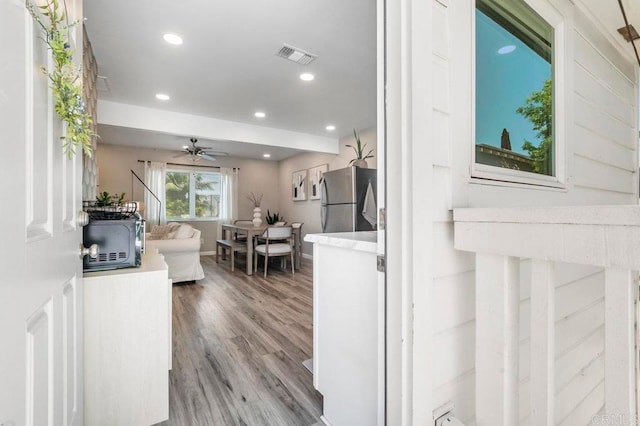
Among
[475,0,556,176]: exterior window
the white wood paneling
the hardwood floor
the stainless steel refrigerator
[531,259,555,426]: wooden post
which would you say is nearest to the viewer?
[531,259,555,426]: wooden post

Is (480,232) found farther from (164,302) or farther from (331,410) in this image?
(164,302)

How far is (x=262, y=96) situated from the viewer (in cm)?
366

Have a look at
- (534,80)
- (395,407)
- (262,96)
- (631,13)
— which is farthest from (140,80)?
(631,13)

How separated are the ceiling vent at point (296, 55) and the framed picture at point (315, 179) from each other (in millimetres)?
3287

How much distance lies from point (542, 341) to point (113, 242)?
174cm

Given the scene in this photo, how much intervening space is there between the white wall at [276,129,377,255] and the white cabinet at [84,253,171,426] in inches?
157

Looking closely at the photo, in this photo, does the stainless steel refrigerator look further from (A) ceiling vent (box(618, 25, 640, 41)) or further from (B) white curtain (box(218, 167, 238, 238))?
(B) white curtain (box(218, 167, 238, 238))

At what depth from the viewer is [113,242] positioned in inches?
56.1

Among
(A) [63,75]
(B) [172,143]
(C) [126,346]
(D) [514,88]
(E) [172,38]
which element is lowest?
(C) [126,346]

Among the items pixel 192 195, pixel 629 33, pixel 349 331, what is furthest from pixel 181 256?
pixel 629 33

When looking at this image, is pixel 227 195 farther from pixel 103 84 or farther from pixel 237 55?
pixel 237 55

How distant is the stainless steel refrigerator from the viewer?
3.96 m

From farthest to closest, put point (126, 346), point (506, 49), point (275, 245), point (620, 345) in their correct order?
1. point (275, 245)
2. point (126, 346)
3. point (506, 49)
4. point (620, 345)

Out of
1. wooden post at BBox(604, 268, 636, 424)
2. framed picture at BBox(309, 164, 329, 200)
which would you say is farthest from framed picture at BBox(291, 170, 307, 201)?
wooden post at BBox(604, 268, 636, 424)
